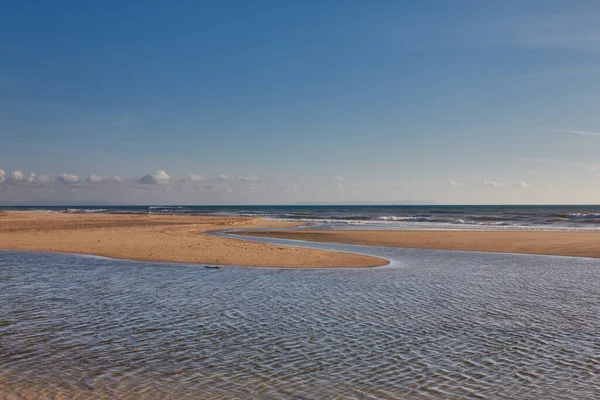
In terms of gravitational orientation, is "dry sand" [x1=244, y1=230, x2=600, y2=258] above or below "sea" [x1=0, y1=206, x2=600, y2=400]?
above

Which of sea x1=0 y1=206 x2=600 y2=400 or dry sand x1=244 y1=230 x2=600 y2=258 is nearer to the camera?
sea x1=0 y1=206 x2=600 y2=400

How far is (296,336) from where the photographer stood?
1072 centimetres

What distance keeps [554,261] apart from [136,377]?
2326cm

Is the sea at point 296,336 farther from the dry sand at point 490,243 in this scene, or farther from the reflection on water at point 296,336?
A: the dry sand at point 490,243

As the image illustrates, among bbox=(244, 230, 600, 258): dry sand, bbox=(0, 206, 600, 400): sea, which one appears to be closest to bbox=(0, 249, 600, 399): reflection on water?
bbox=(0, 206, 600, 400): sea

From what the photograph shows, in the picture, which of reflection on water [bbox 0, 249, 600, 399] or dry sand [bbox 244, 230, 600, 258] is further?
dry sand [bbox 244, 230, 600, 258]

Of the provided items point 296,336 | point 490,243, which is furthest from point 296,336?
point 490,243

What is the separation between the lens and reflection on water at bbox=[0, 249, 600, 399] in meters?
7.88

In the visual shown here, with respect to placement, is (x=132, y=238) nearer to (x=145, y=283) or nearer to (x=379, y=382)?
(x=145, y=283)

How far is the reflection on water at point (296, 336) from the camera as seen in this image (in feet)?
25.9

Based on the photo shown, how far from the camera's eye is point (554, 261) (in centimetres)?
2502

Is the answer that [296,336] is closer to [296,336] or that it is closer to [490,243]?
[296,336]

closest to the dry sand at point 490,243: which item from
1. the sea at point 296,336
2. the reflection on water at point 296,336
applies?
the reflection on water at point 296,336

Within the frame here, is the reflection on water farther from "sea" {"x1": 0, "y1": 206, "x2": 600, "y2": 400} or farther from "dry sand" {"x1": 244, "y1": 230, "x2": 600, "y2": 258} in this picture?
"dry sand" {"x1": 244, "y1": 230, "x2": 600, "y2": 258}
